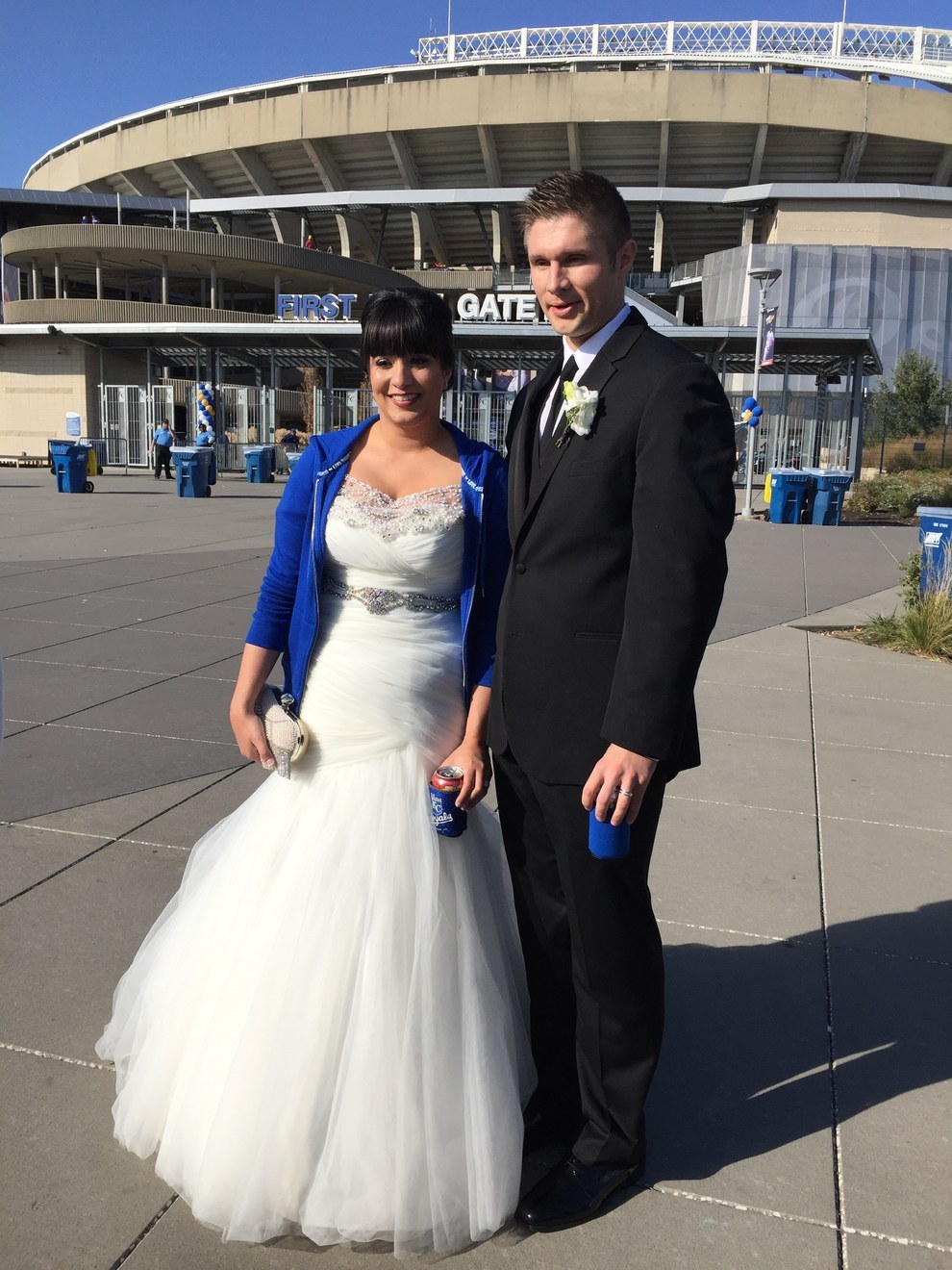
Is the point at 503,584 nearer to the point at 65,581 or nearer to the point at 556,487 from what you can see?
the point at 556,487

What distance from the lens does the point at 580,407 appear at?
197 cm

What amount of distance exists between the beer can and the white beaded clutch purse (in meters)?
0.34

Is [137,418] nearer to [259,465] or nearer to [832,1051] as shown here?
[259,465]

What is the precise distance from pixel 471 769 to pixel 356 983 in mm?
527

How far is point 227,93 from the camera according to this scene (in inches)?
2159

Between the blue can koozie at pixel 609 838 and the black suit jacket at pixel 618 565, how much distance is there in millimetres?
131

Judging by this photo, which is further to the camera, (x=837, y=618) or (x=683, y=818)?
(x=837, y=618)

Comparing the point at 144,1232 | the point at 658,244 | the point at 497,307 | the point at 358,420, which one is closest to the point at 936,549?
the point at 144,1232

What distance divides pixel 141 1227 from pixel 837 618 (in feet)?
28.5

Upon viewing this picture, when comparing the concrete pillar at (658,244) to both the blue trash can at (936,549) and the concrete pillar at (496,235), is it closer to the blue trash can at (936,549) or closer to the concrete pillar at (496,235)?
the concrete pillar at (496,235)

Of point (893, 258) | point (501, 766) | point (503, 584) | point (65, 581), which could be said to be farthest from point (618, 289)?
point (893, 258)

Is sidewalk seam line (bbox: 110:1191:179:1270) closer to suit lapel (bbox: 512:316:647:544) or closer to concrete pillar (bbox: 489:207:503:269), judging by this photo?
suit lapel (bbox: 512:316:647:544)

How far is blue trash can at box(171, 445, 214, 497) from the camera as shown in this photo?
71.2 ft

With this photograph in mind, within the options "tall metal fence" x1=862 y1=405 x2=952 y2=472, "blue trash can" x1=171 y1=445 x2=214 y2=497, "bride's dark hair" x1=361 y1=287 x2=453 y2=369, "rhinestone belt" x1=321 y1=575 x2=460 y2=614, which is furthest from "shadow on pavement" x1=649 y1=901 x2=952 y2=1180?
"tall metal fence" x1=862 y1=405 x2=952 y2=472
